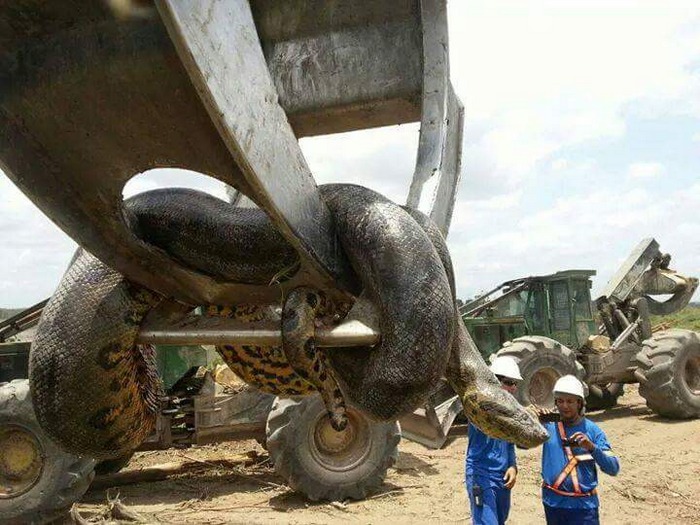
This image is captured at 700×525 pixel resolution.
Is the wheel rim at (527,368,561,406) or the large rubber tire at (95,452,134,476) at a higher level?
the wheel rim at (527,368,561,406)

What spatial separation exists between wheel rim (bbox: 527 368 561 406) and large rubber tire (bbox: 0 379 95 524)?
708 centimetres

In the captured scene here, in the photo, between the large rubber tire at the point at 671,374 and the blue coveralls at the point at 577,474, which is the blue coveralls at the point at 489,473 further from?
the large rubber tire at the point at 671,374

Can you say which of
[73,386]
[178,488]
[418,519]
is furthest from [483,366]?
[178,488]

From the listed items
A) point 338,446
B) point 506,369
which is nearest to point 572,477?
point 506,369

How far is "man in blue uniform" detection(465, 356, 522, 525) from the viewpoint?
562 cm

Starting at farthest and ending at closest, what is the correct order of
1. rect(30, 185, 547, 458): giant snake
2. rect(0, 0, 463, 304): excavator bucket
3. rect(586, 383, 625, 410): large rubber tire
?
rect(586, 383, 625, 410): large rubber tire < rect(30, 185, 547, 458): giant snake < rect(0, 0, 463, 304): excavator bucket

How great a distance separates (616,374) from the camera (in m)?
13.3

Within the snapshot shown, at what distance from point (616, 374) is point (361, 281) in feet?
41.5

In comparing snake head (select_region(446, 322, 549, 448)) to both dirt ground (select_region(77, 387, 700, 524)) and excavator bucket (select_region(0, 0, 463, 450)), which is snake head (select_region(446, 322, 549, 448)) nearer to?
excavator bucket (select_region(0, 0, 463, 450))

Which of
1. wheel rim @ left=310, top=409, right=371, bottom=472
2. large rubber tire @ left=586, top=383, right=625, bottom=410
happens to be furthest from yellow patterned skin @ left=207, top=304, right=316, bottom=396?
large rubber tire @ left=586, top=383, right=625, bottom=410

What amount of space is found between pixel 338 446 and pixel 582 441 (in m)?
4.07

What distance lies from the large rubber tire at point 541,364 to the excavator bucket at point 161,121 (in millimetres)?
9740

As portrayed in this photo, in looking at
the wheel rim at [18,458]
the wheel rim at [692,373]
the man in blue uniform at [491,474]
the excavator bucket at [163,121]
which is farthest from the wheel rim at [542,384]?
the excavator bucket at [163,121]

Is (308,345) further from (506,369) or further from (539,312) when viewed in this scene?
(539,312)
